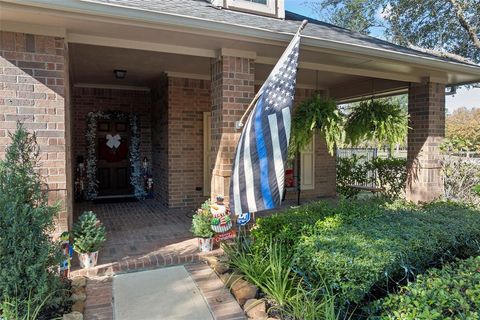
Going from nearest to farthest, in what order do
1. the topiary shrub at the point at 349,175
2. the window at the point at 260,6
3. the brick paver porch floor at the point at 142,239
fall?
the brick paver porch floor at the point at 142,239
the window at the point at 260,6
the topiary shrub at the point at 349,175

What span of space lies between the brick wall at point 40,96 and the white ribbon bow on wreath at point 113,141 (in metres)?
4.64

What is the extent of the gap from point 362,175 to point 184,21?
698 cm

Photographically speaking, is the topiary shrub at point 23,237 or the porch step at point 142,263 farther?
the porch step at point 142,263

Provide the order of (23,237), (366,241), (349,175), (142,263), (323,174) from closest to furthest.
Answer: (23,237), (366,241), (142,263), (323,174), (349,175)

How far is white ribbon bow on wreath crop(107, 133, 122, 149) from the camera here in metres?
8.26

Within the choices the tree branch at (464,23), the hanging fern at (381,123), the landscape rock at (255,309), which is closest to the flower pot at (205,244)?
the landscape rock at (255,309)

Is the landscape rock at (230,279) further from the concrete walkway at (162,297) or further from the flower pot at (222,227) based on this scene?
the flower pot at (222,227)

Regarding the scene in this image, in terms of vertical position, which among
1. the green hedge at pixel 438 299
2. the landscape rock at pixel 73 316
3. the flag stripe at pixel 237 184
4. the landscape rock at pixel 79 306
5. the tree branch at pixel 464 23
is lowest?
the landscape rock at pixel 79 306

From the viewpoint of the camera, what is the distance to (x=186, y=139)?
277 inches

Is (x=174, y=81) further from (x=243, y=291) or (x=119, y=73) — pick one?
(x=243, y=291)

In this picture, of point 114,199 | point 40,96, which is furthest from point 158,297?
point 114,199

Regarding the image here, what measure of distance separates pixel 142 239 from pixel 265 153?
231 cm

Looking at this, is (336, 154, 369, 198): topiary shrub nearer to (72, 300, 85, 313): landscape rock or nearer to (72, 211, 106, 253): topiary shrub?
(72, 211, 106, 253): topiary shrub

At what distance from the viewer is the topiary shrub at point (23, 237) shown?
2553mm
